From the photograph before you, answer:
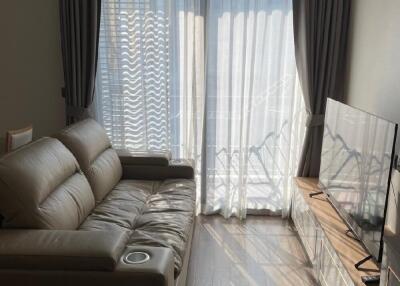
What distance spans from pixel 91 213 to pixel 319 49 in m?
2.32

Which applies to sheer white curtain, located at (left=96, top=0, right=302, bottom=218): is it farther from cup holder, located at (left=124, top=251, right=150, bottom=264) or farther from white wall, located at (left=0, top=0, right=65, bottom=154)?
cup holder, located at (left=124, top=251, right=150, bottom=264)

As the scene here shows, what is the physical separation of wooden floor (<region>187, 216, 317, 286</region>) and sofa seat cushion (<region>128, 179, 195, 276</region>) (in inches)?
18.2

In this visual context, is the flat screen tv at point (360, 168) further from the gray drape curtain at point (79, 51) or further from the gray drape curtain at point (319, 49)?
the gray drape curtain at point (79, 51)

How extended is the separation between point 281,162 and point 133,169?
141 cm

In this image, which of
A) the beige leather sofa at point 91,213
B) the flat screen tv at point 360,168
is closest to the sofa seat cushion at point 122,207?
the beige leather sofa at point 91,213

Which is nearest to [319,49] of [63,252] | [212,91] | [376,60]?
[376,60]

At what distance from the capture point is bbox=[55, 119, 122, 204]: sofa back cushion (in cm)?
275

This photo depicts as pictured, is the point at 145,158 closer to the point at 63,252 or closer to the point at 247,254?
the point at 247,254

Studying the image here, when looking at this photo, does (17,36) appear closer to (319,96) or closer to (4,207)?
(4,207)

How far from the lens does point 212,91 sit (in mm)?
3564

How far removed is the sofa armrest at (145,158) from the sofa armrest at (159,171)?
3 cm

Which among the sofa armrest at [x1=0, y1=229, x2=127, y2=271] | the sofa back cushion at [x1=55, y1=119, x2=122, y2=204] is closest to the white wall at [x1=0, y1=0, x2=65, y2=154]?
the sofa back cushion at [x1=55, y1=119, x2=122, y2=204]

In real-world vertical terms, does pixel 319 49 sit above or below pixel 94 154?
above

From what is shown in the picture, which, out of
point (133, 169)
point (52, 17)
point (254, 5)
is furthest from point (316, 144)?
point (52, 17)
